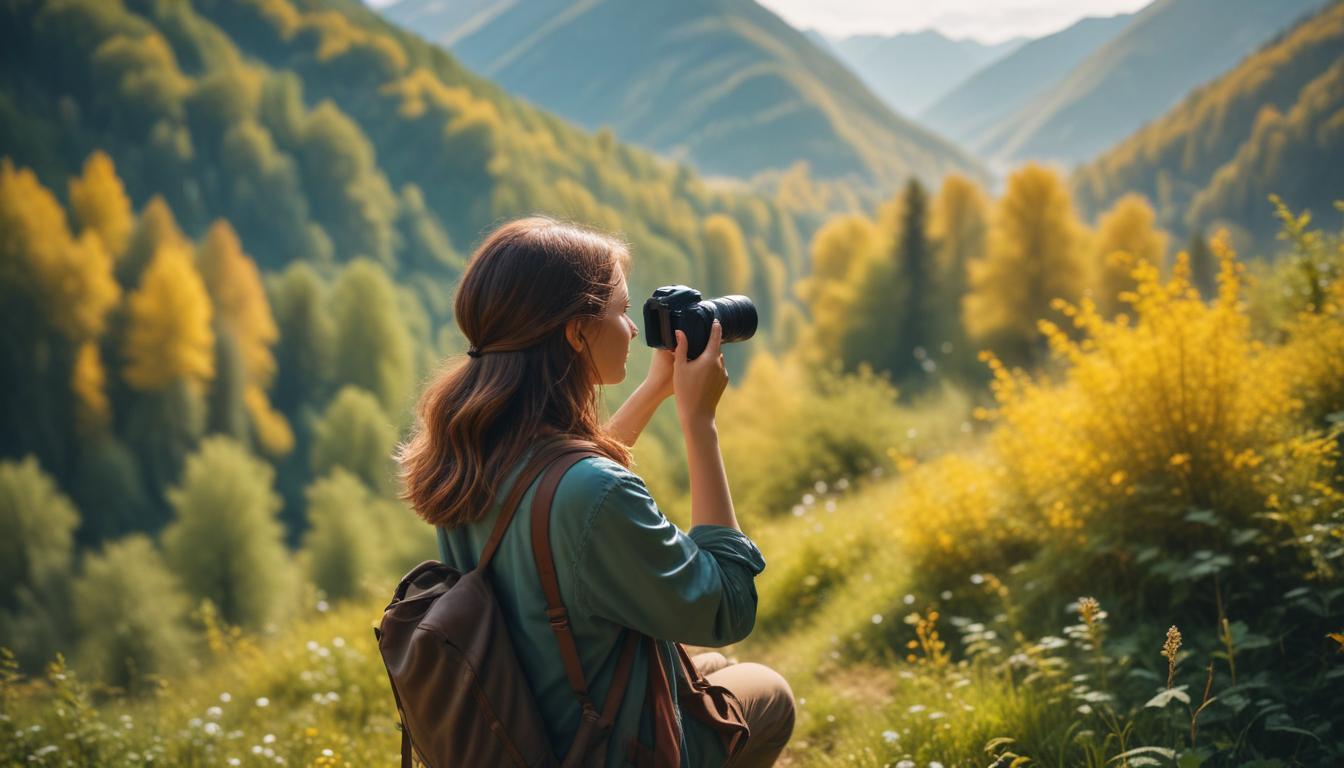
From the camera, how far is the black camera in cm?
195

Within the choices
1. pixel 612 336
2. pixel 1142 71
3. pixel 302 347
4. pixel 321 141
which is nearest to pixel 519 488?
pixel 612 336

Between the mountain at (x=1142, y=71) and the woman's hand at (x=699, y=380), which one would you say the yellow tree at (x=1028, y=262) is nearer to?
the mountain at (x=1142, y=71)

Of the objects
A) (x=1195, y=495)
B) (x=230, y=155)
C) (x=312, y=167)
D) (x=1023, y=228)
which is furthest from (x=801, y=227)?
(x=1195, y=495)

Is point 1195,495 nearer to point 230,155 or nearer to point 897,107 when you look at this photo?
point 230,155

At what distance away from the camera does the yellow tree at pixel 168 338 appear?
29422mm

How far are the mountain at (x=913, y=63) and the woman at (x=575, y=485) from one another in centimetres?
9754

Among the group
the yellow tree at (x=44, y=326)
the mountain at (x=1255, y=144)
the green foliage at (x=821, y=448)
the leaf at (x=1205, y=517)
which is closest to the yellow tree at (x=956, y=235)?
the mountain at (x=1255, y=144)

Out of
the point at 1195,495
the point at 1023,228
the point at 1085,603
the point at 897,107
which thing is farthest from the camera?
the point at 897,107

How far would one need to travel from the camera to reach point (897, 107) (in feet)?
322

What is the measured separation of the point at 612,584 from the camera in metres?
1.62

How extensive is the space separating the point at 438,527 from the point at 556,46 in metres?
97.2

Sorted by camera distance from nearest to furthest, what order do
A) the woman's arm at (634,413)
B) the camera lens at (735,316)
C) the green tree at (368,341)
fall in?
the camera lens at (735,316) < the woman's arm at (634,413) < the green tree at (368,341)

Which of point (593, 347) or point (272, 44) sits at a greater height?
point (272, 44)

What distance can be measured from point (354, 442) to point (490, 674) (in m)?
29.3
